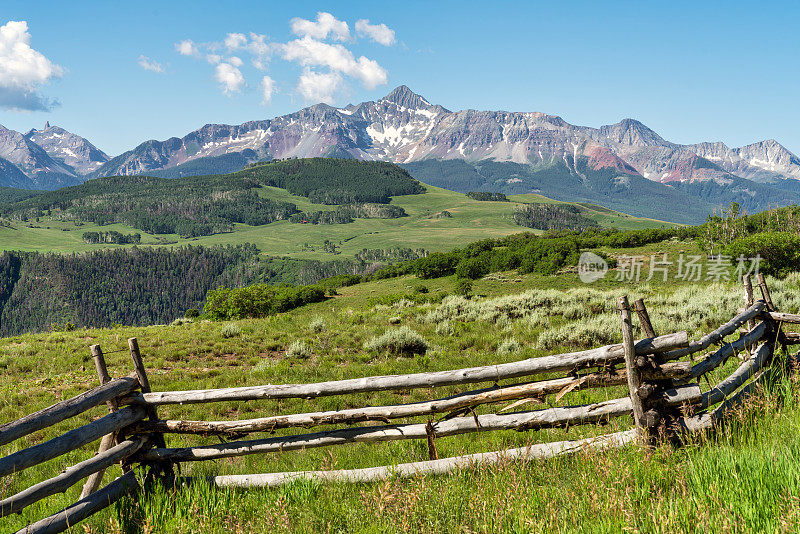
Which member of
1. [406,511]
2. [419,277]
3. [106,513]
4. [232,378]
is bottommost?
[419,277]

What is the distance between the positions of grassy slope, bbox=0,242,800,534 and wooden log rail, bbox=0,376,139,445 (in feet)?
3.80

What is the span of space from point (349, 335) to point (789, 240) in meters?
36.3

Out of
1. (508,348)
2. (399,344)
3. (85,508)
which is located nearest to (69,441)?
(85,508)

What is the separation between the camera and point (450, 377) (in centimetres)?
525

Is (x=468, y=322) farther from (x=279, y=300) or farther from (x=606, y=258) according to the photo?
(x=606, y=258)

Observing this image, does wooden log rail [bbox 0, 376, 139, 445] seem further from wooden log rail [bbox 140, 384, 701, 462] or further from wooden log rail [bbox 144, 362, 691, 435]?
wooden log rail [bbox 140, 384, 701, 462]

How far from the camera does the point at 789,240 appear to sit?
3347 centimetres

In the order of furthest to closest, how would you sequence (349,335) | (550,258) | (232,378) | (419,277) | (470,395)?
(419,277), (550,258), (349,335), (232,378), (470,395)

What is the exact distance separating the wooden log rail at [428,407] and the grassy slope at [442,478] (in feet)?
1.89

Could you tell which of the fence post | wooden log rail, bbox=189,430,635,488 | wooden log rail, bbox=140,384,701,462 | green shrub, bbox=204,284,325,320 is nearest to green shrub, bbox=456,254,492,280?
green shrub, bbox=204,284,325,320

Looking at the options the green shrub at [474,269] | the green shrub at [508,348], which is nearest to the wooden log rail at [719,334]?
the green shrub at [508,348]

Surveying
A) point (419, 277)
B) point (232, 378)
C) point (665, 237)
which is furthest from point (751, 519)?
point (665, 237)

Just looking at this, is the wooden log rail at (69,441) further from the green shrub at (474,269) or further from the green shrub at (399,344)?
the green shrub at (474,269)

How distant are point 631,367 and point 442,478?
2463mm
